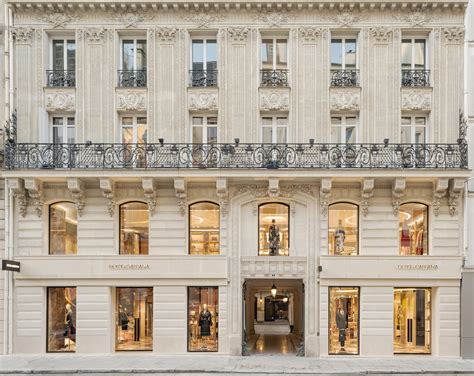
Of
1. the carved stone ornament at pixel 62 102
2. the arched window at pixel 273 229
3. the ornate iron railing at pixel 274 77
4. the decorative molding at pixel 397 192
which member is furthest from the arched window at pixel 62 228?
the decorative molding at pixel 397 192

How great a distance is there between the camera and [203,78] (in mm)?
19328

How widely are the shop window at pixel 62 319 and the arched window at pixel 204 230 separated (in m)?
4.60

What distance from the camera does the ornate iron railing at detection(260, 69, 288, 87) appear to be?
19266 mm

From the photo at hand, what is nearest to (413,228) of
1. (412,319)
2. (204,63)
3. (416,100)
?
(412,319)

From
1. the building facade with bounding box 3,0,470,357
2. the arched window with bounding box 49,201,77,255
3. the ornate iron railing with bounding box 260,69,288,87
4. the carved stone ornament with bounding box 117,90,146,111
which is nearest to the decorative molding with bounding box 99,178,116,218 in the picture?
the building facade with bounding box 3,0,470,357

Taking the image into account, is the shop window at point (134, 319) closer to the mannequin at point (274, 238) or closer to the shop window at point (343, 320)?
the mannequin at point (274, 238)

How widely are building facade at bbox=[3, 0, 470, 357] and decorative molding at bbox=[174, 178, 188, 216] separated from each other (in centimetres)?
5

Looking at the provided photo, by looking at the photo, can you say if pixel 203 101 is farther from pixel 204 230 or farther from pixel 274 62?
pixel 204 230

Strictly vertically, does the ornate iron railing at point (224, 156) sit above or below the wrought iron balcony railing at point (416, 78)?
below

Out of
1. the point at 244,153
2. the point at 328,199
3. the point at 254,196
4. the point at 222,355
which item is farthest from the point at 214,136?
the point at 222,355

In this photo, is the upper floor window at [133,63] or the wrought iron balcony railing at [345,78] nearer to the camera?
the wrought iron balcony railing at [345,78]

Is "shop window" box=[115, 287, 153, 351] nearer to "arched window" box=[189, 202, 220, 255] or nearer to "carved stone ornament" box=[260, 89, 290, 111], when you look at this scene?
"arched window" box=[189, 202, 220, 255]

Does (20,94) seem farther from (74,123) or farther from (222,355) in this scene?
(222,355)

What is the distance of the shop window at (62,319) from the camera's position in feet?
62.5
